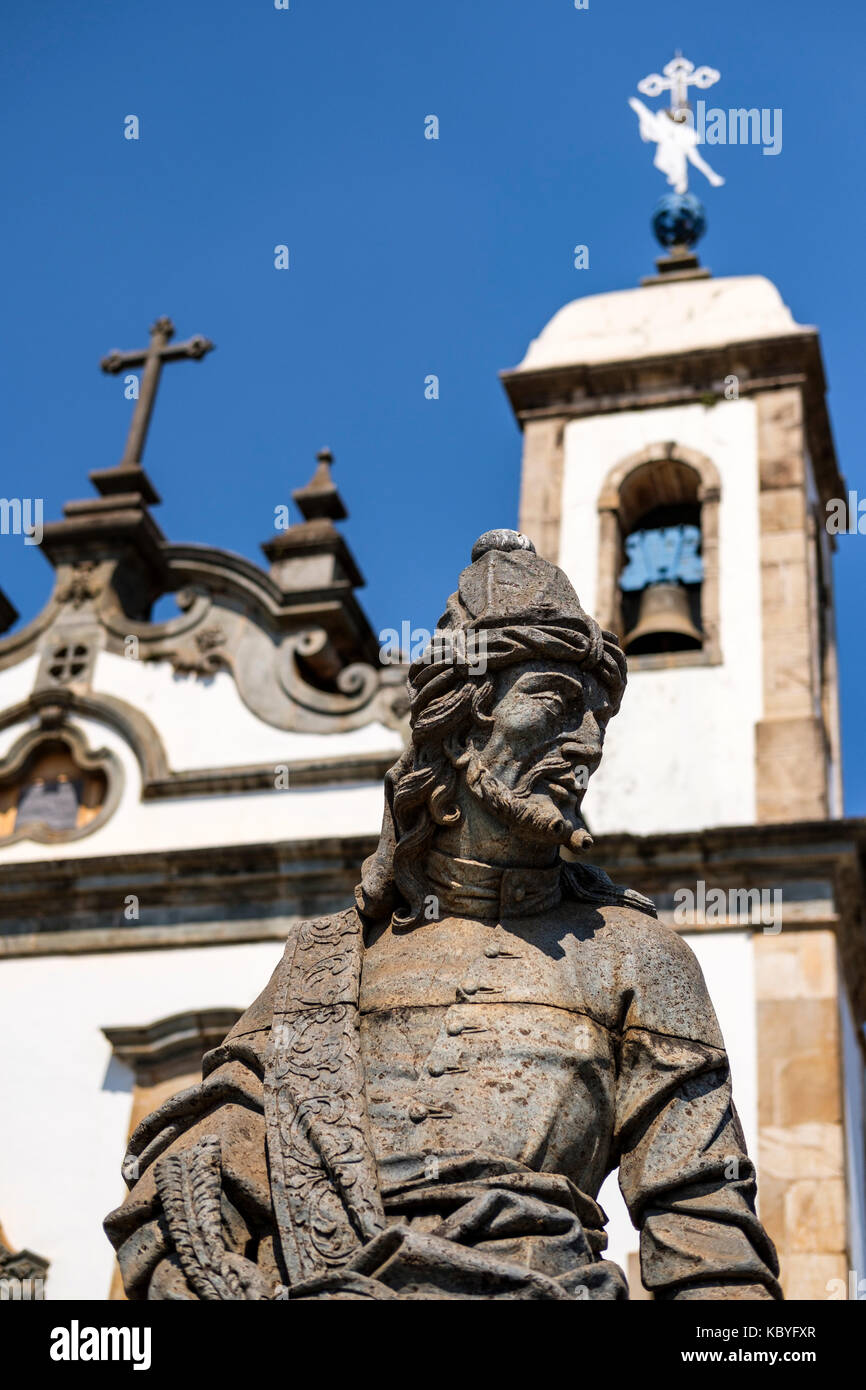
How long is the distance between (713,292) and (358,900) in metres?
12.9

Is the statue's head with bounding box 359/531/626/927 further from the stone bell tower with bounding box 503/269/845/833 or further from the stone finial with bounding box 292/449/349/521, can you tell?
the stone finial with bounding box 292/449/349/521

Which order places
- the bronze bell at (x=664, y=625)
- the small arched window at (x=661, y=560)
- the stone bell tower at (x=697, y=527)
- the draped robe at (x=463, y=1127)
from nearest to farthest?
the draped robe at (x=463, y=1127) → the stone bell tower at (x=697, y=527) → the bronze bell at (x=664, y=625) → the small arched window at (x=661, y=560)

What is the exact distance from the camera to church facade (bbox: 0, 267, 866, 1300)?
37.4 feet

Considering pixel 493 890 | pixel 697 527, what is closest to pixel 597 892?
pixel 493 890

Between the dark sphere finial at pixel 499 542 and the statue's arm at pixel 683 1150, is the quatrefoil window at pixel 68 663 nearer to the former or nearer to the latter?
the dark sphere finial at pixel 499 542

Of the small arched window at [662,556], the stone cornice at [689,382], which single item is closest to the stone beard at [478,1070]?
the small arched window at [662,556]

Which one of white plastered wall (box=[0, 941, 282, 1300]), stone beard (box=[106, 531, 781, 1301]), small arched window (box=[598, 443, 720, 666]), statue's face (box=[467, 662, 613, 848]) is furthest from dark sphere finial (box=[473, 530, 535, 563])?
small arched window (box=[598, 443, 720, 666])

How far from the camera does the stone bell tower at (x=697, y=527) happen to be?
507 inches

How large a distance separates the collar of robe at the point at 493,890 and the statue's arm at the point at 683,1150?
0.22 meters

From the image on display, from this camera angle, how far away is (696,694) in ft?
43.3

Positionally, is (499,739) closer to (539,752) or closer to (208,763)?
(539,752)

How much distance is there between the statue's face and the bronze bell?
32.9 ft

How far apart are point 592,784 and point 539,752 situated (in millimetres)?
9571

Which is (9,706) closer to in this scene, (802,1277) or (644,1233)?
(802,1277)
